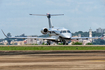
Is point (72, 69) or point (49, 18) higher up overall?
point (49, 18)

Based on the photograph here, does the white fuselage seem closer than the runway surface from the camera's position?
No

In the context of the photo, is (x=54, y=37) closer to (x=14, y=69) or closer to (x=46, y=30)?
(x=46, y=30)

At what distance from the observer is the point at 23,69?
53.1 ft

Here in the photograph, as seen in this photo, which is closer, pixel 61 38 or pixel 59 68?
pixel 59 68

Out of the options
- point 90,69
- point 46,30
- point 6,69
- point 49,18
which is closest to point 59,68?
point 90,69

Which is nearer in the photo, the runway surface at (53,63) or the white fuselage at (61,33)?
the runway surface at (53,63)


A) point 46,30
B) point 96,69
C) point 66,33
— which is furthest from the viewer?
point 46,30

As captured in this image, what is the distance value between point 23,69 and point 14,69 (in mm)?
561

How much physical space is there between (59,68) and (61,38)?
183 feet

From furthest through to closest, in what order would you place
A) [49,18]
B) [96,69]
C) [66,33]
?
[49,18] → [66,33] → [96,69]

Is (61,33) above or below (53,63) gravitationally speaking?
above

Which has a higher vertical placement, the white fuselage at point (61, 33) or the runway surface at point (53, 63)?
the white fuselage at point (61, 33)

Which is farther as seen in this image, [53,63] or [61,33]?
[61,33]

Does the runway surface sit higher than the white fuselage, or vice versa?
the white fuselage
